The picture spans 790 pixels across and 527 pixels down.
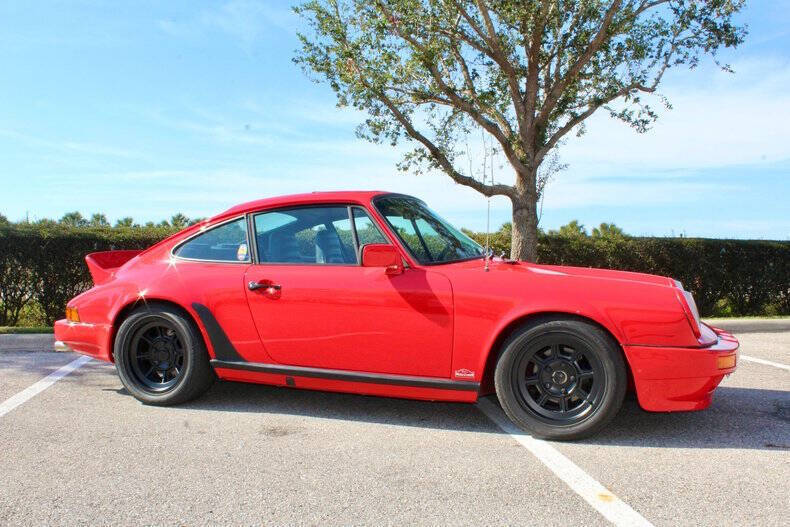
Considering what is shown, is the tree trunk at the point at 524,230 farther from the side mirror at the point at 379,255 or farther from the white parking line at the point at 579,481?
the side mirror at the point at 379,255

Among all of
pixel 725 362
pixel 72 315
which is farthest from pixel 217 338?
pixel 725 362

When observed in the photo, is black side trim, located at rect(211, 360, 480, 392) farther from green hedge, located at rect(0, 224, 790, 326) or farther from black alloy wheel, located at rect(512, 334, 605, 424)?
green hedge, located at rect(0, 224, 790, 326)

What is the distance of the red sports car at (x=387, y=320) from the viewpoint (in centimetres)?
374

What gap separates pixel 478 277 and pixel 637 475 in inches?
57.1

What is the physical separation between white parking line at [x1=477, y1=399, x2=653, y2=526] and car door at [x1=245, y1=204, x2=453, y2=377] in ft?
2.12

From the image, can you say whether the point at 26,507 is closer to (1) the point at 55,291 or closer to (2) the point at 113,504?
(2) the point at 113,504

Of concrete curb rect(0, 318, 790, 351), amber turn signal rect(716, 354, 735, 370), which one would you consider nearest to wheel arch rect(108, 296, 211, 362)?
concrete curb rect(0, 318, 790, 351)

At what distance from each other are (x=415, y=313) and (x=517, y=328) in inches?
25.3

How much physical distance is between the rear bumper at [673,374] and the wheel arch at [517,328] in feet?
0.30

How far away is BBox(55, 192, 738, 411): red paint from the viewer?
3715 millimetres

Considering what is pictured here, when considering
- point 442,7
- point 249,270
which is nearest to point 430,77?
point 442,7

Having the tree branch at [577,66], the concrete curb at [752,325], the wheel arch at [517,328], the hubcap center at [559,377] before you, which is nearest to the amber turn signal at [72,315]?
the wheel arch at [517,328]

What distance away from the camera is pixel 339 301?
13.6ft

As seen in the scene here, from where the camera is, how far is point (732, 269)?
11391 mm
